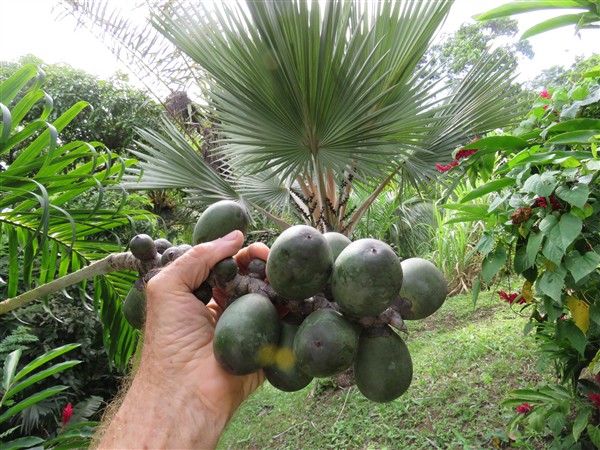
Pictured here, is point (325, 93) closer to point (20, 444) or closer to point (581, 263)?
point (581, 263)

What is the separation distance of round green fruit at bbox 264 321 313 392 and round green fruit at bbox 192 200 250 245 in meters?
0.29

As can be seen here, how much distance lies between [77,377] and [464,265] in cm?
488

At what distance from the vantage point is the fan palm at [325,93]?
9.46 feet

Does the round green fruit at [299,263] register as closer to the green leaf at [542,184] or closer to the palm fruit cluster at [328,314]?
the palm fruit cluster at [328,314]

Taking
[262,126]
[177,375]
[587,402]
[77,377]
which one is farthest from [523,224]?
[77,377]

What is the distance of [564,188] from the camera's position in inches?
63.4

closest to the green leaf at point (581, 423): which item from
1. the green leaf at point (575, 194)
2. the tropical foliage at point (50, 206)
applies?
the green leaf at point (575, 194)

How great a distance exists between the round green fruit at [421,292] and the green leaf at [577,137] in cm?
112

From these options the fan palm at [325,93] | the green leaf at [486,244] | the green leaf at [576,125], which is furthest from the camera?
the fan palm at [325,93]

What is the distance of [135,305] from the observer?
1195mm

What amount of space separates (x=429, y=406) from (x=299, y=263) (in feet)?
10.2

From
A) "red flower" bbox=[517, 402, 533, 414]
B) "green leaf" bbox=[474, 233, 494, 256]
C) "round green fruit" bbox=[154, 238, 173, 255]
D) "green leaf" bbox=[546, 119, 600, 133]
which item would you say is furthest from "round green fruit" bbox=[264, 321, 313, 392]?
"red flower" bbox=[517, 402, 533, 414]

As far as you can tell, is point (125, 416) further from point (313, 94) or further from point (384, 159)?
point (384, 159)

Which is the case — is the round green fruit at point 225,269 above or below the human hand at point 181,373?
above
